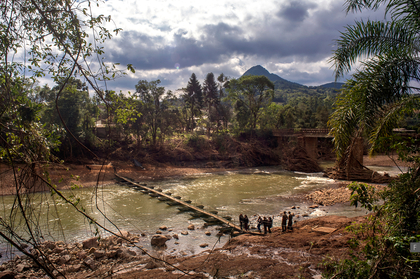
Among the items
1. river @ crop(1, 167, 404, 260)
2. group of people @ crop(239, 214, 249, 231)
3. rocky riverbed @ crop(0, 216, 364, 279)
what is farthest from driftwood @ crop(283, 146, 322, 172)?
group of people @ crop(239, 214, 249, 231)

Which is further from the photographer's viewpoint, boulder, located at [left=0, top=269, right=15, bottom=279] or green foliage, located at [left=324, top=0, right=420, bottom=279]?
boulder, located at [left=0, top=269, right=15, bottom=279]

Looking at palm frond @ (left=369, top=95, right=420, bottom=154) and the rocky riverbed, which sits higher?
palm frond @ (left=369, top=95, right=420, bottom=154)

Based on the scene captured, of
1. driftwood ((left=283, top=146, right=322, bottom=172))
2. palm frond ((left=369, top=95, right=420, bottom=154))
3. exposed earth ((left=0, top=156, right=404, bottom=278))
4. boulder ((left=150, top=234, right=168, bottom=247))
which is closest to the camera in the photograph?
palm frond ((left=369, top=95, right=420, bottom=154))

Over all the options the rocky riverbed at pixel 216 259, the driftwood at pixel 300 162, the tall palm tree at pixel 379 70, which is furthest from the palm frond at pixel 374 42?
the driftwood at pixel 300 162

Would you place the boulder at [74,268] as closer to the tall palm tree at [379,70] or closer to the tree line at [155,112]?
the tree line at [155,112]

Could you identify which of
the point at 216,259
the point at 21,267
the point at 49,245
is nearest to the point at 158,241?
the point at 216,259

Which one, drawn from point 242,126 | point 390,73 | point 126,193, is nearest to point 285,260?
point 390,73

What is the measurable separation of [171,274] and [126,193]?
11541 millimetres

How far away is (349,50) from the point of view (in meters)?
5.41

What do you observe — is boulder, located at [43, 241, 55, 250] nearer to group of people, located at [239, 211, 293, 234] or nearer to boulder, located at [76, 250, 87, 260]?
boulder, located at [76, 250, 87, 260]

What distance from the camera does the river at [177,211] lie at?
30.3 feet

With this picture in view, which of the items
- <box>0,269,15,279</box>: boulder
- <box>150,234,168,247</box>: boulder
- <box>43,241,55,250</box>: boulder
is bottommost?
<box>150,234,168,247</box>: boulder

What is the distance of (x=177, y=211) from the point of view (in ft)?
40.7

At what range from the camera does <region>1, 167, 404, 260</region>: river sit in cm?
923
